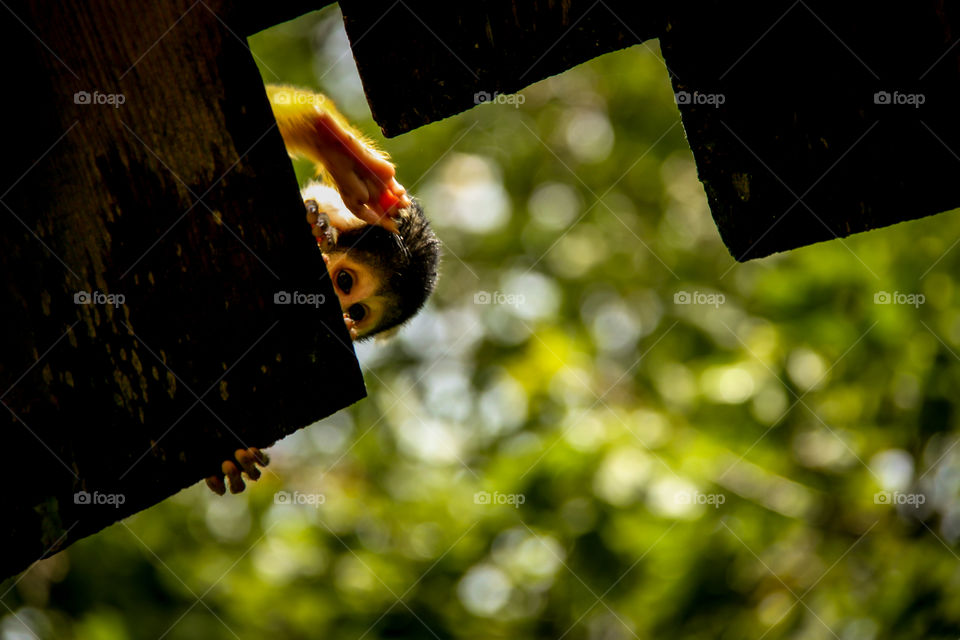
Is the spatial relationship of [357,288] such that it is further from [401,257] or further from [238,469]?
[238,469]

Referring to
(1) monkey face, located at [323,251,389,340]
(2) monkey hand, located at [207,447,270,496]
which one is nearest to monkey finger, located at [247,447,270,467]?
(2) monkey hand, located at [207,447,270,496]

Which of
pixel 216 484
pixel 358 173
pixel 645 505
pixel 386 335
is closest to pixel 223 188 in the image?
pixel 358 173

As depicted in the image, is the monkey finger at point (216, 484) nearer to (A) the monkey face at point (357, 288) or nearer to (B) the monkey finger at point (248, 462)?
(B) the monkey finger at point (248, 462)

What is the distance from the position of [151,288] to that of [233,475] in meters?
0.33

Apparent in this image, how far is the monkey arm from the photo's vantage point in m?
1.37

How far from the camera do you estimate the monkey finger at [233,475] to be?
3.88 ft

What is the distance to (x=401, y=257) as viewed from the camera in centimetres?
205

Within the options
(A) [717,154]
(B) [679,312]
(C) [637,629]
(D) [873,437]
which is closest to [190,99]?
(A) [717,154]

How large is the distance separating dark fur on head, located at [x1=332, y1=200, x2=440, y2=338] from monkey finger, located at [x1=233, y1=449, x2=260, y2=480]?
0.70 metres

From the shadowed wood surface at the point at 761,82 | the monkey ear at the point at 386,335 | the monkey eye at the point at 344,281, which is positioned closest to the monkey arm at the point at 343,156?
the shadowed wood surface at the point at 761,82

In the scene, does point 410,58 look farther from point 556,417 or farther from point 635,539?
point 556,417

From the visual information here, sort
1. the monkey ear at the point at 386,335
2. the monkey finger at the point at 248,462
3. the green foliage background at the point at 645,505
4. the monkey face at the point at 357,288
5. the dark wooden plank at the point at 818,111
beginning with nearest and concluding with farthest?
1. the dark wooden plank at the point at 818,111
2. the monkey finger at the point at 248,462
3. the monkey face at the point at 357,288
4. the monkey ear at the point at 386,335
5. the green foliage background at the point at 645,505

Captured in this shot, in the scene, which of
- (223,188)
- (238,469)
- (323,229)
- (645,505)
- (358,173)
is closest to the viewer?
(223,188)

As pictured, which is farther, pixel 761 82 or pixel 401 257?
pixel 401 257
